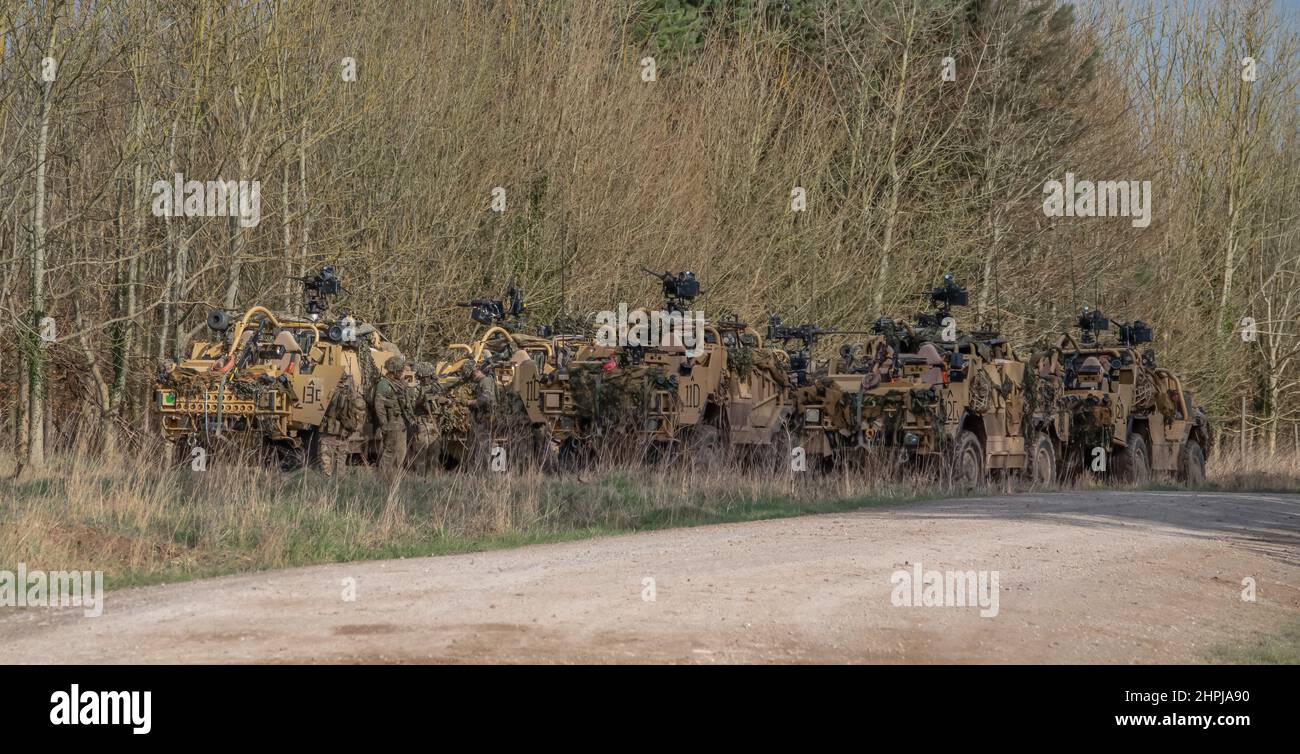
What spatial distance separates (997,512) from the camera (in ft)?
54.2

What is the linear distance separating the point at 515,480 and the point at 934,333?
22.9 feet

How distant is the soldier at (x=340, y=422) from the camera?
18859 mm

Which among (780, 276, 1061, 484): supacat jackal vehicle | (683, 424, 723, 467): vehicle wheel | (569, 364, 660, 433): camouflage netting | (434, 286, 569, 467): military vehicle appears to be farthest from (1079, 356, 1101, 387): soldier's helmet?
(434, 286, 569, 467): military vehicle

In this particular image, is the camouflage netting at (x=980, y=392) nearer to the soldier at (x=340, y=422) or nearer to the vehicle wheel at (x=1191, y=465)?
the vehicle wheel at (x=1191, y=465)

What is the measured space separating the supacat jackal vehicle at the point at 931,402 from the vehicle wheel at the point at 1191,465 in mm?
5173

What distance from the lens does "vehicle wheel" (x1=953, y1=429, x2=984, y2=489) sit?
67.1 ft

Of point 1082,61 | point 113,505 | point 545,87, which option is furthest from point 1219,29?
point 113,505

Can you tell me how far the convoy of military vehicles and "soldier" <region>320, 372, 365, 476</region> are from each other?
2 centimetres

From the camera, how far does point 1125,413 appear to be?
961 inches

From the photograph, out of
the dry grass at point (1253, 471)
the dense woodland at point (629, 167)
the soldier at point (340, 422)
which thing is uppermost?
the dense woodland at point (629, 167)

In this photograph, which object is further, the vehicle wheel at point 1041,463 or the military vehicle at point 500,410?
the vehicle wheel at point 1041,463

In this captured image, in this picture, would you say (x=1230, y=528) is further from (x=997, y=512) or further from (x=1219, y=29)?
(x=1219, y=29)

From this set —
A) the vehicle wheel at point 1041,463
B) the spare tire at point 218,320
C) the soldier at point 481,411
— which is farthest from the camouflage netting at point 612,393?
the vehicle wheel at point 1041,463

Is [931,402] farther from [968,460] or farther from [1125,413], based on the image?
[1125,413]
